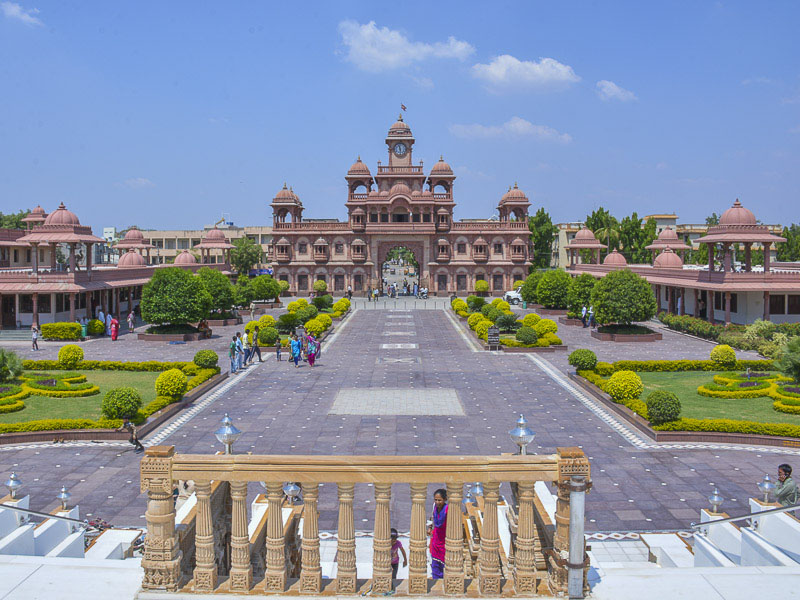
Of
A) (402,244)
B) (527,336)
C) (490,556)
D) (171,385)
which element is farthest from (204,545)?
(402,244)

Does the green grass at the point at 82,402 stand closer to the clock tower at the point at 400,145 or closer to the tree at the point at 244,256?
the clock tower at the point at 400,145

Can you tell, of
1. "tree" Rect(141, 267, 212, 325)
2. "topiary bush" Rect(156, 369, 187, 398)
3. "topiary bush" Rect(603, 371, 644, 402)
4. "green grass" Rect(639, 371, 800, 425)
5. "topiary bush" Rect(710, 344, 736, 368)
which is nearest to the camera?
"green grass" Rect(639, 371, 800, 425)

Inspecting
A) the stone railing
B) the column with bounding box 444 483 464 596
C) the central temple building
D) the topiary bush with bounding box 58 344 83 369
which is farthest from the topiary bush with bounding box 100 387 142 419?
the central temple building

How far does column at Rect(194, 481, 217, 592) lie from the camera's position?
6672mm

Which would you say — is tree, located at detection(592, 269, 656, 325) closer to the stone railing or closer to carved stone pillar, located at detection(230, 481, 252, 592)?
the stone railing

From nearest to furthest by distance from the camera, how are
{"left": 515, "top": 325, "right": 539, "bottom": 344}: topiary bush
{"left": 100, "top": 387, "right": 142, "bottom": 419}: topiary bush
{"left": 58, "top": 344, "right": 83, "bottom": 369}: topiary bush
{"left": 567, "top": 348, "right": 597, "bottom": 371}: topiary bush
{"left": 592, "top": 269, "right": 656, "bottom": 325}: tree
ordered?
{"left": 100, "top": 387, "right": 142, "bottom": 419}: topiary bush
{"left": 567, "top": 348, "right": 597, "bottom": 371}: topiary bush
{"left": 58, "top": 344, "right": 83, "bottom": 369}: topiary bush
{"left": 515, "top": 325, "right": 539, "bottom": 344}: topiary bush
{"left": 592, "top": 269, "right": 656, "bottom": 325}: tree

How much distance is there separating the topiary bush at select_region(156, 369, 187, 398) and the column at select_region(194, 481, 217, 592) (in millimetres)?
14162

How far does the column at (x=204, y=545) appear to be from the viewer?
6672 mm

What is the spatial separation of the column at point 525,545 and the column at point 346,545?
1601mm

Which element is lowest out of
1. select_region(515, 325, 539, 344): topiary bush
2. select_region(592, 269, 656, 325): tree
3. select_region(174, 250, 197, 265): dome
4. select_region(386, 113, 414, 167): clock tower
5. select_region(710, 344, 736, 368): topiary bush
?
select_region(710, 344, 736, 368): topiary bush

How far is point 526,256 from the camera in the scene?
228ft

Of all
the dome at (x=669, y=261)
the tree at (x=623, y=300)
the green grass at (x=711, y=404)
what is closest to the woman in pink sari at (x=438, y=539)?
the green grass at (x=711, y=404)

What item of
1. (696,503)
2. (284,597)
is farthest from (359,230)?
(284,597)

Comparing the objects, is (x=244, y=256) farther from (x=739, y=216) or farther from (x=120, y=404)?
(x=120, y=404)
